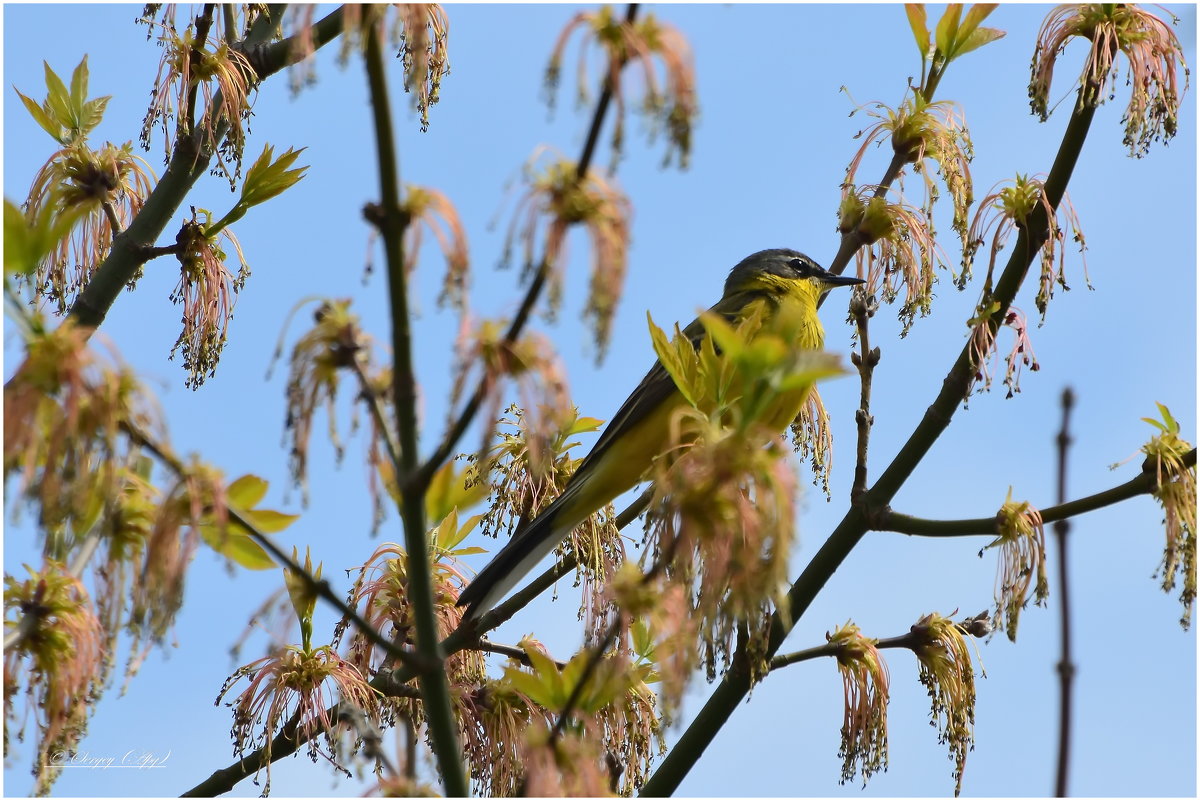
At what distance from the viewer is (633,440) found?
17.8 feet

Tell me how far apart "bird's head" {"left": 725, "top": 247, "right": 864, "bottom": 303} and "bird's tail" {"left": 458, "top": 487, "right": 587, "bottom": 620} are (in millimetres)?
2949

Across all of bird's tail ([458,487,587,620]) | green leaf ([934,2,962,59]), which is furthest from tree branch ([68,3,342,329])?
green leaf ([934,2,962,59])

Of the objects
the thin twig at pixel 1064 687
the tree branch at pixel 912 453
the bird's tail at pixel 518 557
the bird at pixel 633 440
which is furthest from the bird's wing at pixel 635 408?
the thin twig at pixel 1064 687

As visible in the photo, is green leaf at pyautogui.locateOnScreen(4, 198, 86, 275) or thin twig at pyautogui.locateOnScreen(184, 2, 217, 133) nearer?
green leaf at pyautogui.locateOnScreen(4, 198, 86, 275)

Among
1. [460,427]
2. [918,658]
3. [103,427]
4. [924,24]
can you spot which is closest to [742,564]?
[460,427]

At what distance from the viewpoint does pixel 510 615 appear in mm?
4434

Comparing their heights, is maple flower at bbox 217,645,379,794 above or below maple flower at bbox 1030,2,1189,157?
below

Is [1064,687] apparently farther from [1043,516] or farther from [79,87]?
[79,87]

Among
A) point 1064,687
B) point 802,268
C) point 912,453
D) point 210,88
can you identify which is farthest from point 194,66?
point 802,268

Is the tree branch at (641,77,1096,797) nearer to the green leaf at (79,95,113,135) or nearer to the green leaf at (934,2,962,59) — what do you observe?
the green leaf at (934,2,962,59)

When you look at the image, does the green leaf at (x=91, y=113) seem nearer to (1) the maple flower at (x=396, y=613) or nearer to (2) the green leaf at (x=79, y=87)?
(2) the green leaf at (x=79, y=87)

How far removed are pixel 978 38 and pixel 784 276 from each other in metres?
3.11

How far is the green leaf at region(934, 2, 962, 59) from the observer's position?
178 inches

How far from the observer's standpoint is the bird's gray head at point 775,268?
7.59 metres
